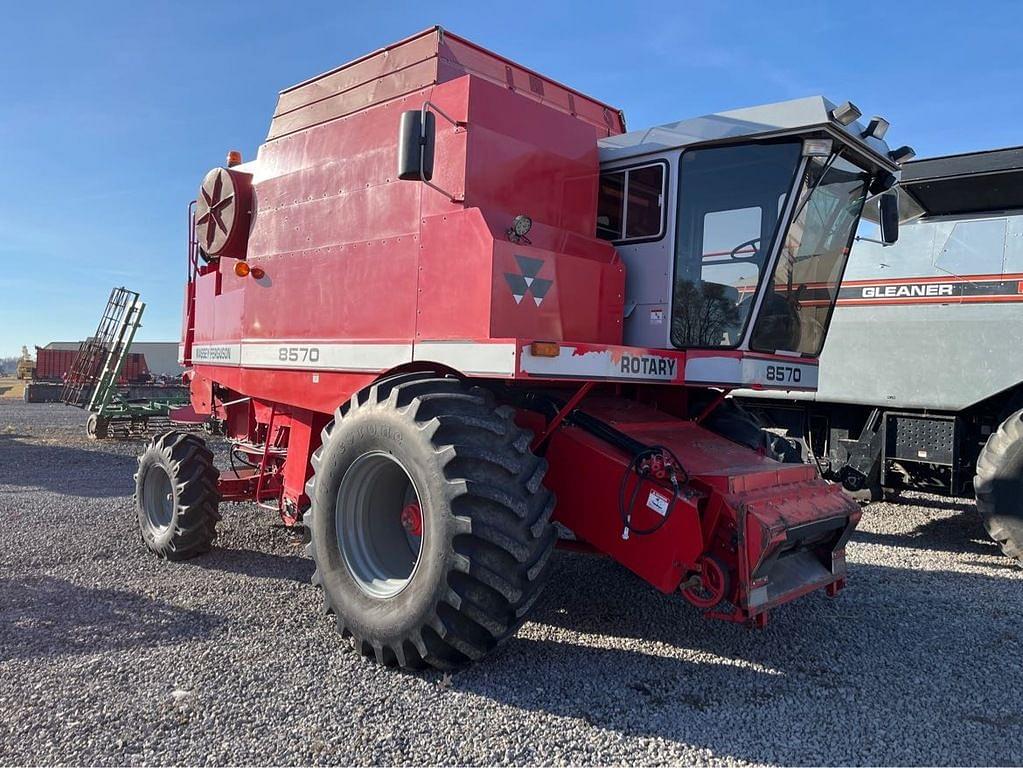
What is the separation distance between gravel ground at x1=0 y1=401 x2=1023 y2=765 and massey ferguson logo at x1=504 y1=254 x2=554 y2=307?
1.82 m

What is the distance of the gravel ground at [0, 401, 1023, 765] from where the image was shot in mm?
2961

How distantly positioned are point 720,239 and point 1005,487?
3573mm

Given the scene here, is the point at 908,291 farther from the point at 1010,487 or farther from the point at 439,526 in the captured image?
the point at 439,526

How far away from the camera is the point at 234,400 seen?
664 centimetres

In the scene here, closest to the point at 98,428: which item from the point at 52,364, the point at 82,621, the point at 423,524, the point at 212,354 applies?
the point at 212,354

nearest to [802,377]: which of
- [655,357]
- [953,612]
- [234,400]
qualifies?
[655,357]

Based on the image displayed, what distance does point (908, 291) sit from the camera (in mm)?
7207

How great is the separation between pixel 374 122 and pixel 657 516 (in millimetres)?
2953

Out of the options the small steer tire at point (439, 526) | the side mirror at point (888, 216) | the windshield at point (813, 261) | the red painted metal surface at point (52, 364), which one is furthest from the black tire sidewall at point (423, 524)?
the red painted metal surface at point (52, 364)

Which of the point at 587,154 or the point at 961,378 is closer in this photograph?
the point at 587,154

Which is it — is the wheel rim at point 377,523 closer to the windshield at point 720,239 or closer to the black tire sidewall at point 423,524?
the black tire sidewall at point 423,524

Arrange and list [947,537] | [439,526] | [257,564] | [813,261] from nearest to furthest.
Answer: [439,526]
[813,261]
[257,564]
[947,537]

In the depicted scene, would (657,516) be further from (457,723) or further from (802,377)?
(802,377)

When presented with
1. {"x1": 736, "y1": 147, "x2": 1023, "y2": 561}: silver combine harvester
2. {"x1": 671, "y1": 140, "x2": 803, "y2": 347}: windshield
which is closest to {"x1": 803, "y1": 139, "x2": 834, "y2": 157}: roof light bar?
{"x1": 671, "y1": 140, "x2": 803, "y2": 347}: windshield
